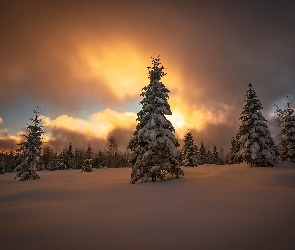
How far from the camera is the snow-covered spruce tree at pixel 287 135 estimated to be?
33.8 m

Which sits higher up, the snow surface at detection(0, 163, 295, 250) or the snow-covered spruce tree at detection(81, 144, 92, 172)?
the snow-covered spruce tree at detection(81, 144, 92, 172)

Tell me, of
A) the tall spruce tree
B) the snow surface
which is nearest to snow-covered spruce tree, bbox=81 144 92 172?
the tall spruce tree

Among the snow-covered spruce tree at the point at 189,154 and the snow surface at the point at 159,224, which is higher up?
the snow-covered spruce tree at the point at 189,154

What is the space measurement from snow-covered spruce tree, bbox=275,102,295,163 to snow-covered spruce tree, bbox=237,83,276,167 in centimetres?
1234

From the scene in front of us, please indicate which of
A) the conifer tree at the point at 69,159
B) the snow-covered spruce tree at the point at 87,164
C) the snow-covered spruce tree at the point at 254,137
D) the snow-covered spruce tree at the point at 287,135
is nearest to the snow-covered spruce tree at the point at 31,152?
the snow-covered spruce tree at the point at 87,164

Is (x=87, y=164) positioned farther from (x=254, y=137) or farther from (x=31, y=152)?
(x=254, y=137)

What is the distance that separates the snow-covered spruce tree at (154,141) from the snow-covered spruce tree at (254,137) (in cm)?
1221

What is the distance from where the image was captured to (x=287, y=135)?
112 ft

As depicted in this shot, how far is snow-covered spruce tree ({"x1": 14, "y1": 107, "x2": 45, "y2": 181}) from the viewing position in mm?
30422

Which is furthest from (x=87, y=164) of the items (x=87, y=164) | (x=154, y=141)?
(x=154, y=141)

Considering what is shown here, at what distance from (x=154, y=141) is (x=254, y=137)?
15.4 meters

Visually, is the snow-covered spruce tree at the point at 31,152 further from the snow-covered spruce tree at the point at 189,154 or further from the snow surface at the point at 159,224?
the snow-covered spruce tree at the point at 189,154

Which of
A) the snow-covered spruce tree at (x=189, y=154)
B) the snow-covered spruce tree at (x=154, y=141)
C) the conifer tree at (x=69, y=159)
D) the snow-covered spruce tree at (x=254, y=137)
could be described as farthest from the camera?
the conifer tree at (x=69, y=159)

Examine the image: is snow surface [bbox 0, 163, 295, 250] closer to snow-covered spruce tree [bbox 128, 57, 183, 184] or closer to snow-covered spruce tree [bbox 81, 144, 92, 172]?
snow-covered spruce tree [bbox 128, 57, 183, 184]
